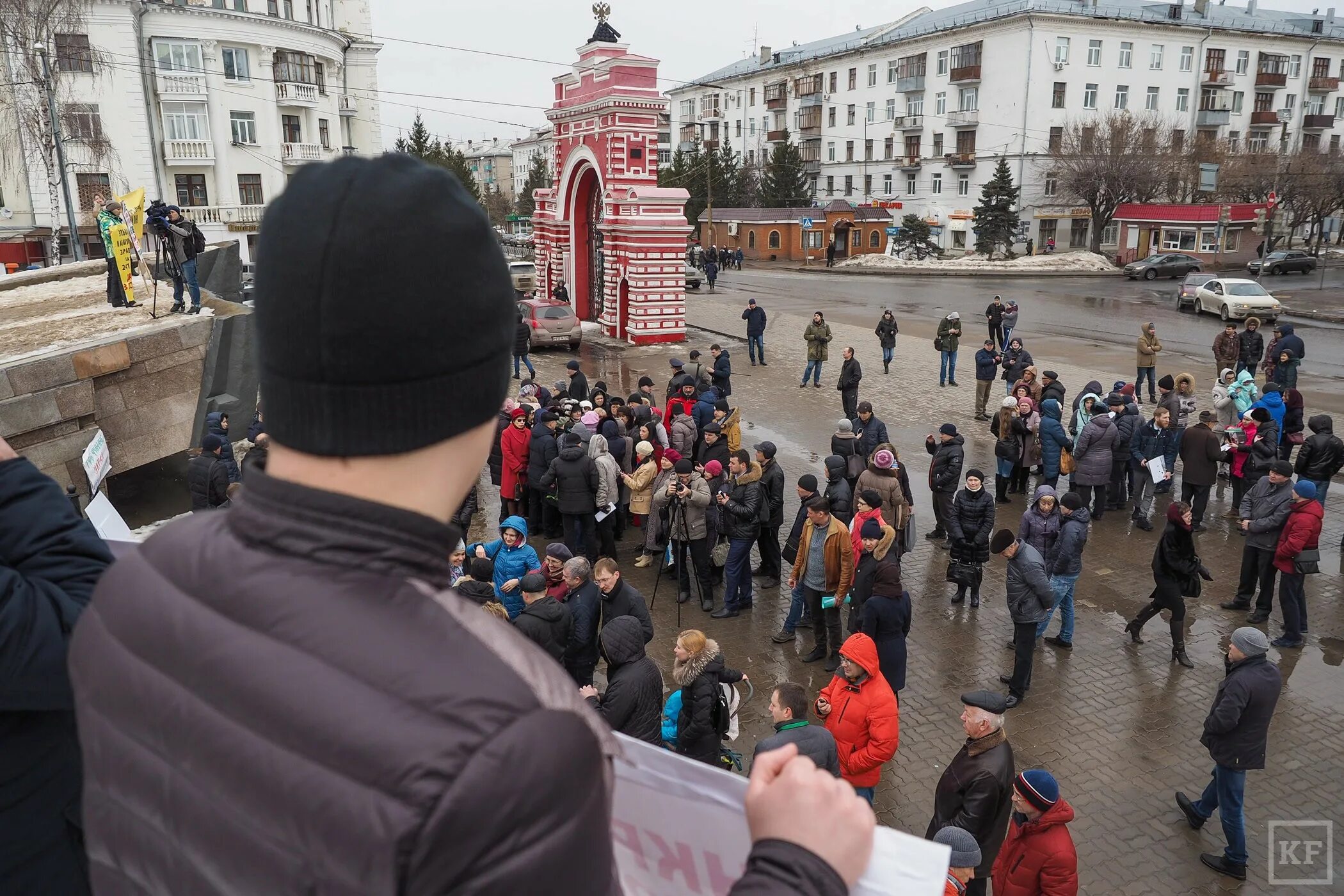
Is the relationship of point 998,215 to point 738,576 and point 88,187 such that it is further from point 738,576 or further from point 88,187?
point 738,576

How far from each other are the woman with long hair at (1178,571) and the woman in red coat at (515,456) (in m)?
7.08

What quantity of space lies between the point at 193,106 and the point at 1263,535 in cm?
4640

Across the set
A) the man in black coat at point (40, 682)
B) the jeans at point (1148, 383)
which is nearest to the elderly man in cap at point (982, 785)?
the man in black coat at point (40, 682)

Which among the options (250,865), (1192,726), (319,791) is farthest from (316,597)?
(1192,726)

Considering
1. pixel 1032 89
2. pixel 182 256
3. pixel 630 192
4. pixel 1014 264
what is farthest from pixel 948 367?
pixel 1032 89

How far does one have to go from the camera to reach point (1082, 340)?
86.6 ft

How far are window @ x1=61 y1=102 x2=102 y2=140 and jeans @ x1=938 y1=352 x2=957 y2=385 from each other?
34491 millimetres

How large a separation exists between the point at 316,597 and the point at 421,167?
1.79ft

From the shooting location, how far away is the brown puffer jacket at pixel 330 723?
91cm

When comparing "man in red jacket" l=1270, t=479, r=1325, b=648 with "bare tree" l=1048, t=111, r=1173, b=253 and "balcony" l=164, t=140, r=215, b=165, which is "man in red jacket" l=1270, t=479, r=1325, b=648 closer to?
"balcony" l=164, t=140, r=215, b=165

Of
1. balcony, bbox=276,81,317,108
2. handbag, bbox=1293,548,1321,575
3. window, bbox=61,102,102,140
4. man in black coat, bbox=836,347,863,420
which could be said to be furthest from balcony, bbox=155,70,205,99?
handbag, bbox=1293,548,1321,575

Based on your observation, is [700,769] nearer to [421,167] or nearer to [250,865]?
[250,865]

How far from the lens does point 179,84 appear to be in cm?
4119

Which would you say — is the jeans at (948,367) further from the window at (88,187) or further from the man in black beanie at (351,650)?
the window at (88,187)
